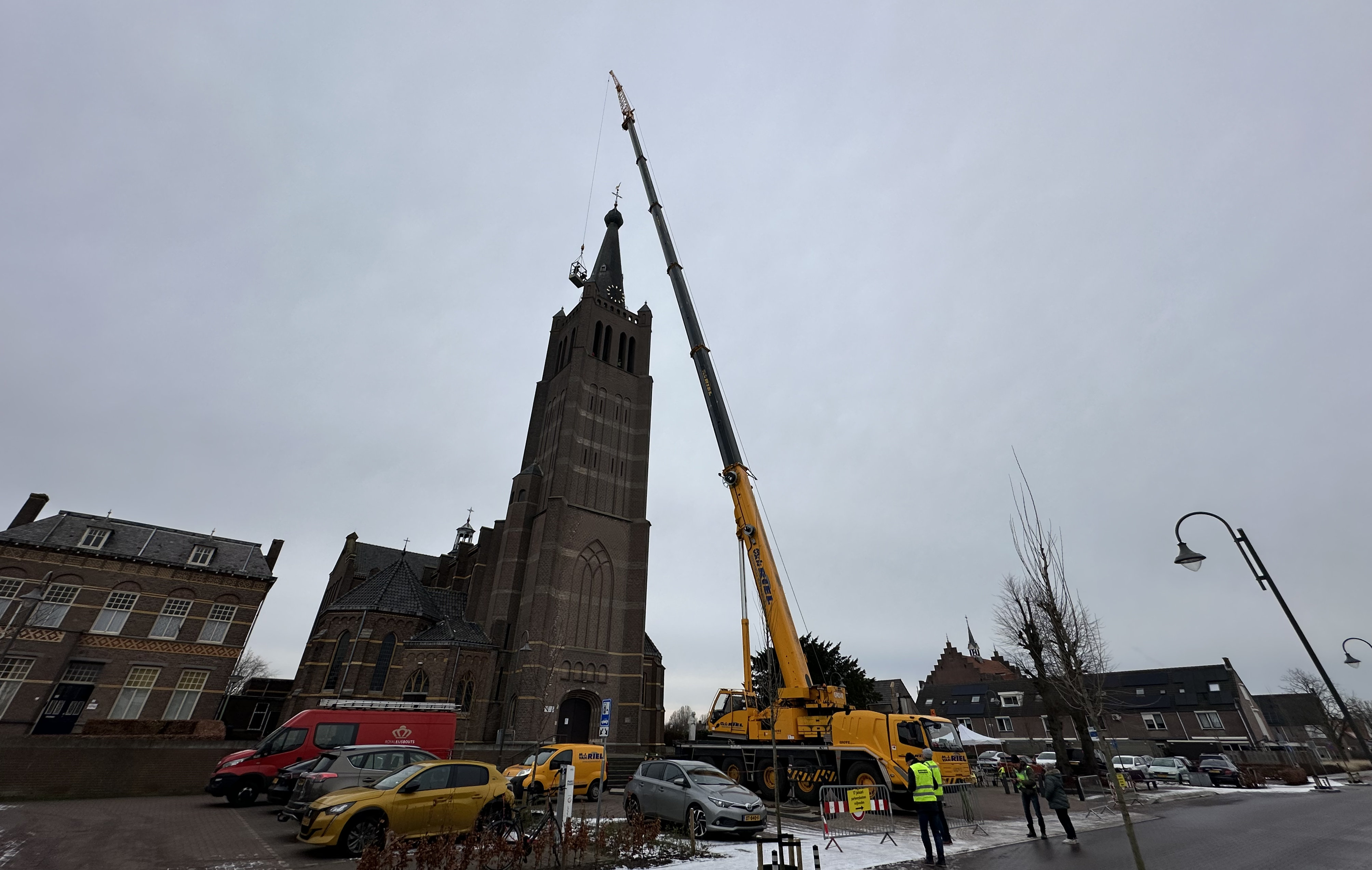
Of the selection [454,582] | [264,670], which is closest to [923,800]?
[454,582]

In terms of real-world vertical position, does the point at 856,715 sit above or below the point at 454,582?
below

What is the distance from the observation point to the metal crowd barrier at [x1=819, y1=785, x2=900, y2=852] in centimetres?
1377

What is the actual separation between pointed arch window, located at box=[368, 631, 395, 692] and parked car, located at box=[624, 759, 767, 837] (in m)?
25.0

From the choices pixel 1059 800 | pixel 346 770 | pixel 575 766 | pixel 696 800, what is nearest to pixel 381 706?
pixel 575 766

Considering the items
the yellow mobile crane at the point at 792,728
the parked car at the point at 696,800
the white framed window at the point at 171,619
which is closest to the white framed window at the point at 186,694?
the white framed window at the point at 171,619

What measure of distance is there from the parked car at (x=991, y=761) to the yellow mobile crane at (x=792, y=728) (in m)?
18.7

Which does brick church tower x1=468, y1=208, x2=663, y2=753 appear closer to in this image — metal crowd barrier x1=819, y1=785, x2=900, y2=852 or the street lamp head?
metal crowd barrier x1=819, y1=785, x2=900, y2=852

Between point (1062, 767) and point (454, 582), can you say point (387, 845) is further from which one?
point (454, 582)

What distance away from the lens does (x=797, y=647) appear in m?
19.2

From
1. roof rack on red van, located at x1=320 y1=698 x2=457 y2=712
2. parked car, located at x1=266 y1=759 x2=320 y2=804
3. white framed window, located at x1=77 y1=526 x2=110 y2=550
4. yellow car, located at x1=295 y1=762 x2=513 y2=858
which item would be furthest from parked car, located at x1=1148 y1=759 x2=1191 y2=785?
white framed window, located at x1=77 y1=526 x2=110 y2=550

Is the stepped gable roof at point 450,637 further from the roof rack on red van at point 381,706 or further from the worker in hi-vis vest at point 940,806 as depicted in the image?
the worker in hi-vis vest at point 940,806

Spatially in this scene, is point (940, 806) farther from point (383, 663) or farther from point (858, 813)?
point (383, 663)

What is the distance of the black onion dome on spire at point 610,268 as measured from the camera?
49.2 meters

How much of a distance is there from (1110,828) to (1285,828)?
13.3 ft
